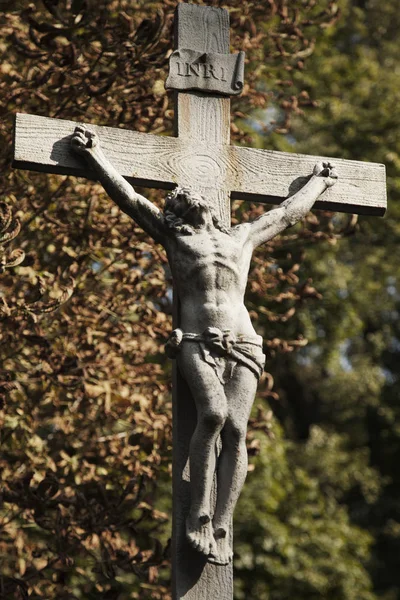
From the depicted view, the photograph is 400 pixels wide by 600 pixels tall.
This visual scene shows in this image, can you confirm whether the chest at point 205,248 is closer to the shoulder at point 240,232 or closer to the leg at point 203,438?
the shoulder at point 240,232

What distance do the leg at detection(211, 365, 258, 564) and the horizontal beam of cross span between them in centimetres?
113

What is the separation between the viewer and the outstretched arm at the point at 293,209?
618 centimetres

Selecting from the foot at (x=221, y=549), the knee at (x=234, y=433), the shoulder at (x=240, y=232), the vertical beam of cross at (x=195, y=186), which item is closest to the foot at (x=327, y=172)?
the vertical beam of cross at (x=195, y=186)

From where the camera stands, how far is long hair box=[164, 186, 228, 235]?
19.2 feet

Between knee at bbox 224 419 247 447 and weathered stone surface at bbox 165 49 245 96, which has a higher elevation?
weathered stone surface at bbox 165 49 245 96

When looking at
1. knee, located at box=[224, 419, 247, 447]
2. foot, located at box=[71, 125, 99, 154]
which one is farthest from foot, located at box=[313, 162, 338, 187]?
knee, located at box=[224, 419, 247, 447]

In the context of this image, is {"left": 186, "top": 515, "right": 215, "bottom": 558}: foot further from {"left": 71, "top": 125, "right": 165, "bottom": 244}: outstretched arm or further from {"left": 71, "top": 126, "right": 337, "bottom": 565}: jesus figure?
{"left": 71, "top": 125, "right": 165, "bottom": 244}: outstretched arm

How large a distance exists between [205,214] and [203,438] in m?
1.09

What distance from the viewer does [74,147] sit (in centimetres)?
602

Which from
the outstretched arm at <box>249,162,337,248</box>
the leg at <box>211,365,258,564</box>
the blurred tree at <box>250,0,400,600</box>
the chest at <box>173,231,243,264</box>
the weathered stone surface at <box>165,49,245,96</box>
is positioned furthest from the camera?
the blurred tree at <box>250,0,400,600</box>

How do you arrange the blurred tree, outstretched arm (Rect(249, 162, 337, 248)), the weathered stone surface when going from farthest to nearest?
the blurred tree, the weathered stone surface, outstretched arm (Rect(249, 162, 337, 248))

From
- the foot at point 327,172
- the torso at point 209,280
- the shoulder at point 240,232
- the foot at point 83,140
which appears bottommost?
the torso at point 209,280

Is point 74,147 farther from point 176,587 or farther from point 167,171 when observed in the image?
point 176,587

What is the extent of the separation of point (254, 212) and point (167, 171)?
3.82 meters
